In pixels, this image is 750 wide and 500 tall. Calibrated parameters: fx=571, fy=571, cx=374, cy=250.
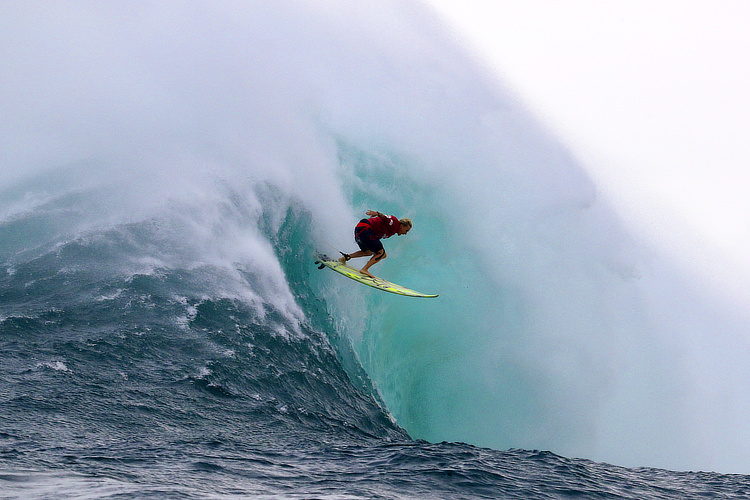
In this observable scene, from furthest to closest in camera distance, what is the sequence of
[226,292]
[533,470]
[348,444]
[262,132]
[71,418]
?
[262,132]
[226,292]
[348,444]
[533,470]
[71,418]

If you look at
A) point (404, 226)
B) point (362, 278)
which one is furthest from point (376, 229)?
point (362, 278)

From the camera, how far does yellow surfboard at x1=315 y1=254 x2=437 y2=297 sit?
11.4 m

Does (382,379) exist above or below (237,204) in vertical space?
below

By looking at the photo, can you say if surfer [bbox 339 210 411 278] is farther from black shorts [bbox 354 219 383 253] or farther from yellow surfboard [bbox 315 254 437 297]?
yellow surfboard [bbox 315 254 437 297]

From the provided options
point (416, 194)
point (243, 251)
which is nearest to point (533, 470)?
point (243, 251)

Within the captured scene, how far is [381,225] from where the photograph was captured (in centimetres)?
1152

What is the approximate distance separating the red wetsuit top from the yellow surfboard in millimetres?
919

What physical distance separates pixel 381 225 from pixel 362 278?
116cm

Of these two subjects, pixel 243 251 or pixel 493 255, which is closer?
pixel 243 251

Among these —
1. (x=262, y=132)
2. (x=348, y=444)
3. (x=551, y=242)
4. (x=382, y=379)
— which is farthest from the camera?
(x=551, y=242)

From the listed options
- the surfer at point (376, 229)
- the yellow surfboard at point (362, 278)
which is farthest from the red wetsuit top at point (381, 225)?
the yellow surfboard at point (362, 278)

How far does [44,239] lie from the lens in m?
10.6

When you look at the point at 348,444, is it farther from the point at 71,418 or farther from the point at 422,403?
the point at 422,403

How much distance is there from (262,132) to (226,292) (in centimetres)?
692
